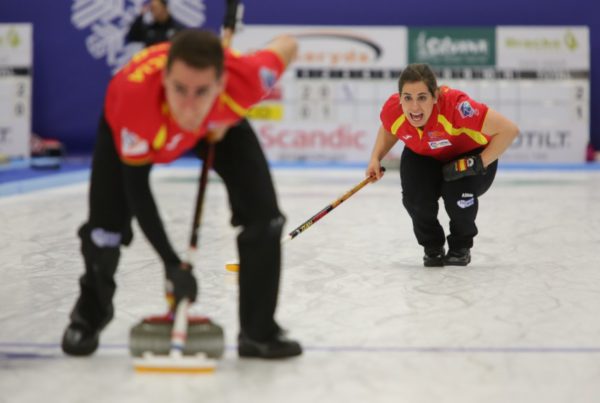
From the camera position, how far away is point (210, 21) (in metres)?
10.4

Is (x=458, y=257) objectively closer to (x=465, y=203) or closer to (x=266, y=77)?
(x=465, y=203)

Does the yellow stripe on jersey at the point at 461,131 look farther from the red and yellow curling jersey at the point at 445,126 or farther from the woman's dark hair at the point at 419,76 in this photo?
the woman's dark hair at the point at 419,76

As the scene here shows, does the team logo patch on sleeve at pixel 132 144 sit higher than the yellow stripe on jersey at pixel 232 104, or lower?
lower

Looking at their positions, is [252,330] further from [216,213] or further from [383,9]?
[383,9]

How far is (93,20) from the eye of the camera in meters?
10.4

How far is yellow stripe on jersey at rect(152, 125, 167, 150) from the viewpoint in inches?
77.5

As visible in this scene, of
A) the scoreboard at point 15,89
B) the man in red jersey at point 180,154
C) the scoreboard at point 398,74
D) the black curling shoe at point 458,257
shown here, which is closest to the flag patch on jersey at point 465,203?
the black curling shoe at point 458,257

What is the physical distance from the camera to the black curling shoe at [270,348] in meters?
2.21

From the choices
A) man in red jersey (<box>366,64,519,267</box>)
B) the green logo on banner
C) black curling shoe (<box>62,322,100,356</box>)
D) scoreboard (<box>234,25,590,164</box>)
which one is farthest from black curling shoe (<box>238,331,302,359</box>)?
the green logo on banner

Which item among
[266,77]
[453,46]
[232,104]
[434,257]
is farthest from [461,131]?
[453,46]

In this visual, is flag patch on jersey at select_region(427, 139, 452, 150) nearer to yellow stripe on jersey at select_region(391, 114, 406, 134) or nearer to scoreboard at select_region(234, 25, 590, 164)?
yellow stripe on jersey at select_region(391, 114, 406, 134)

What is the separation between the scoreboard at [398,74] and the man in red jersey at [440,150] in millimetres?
5988

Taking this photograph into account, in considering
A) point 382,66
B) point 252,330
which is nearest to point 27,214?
point 252,330

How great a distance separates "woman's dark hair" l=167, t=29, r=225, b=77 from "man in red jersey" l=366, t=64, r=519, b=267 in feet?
5.23
